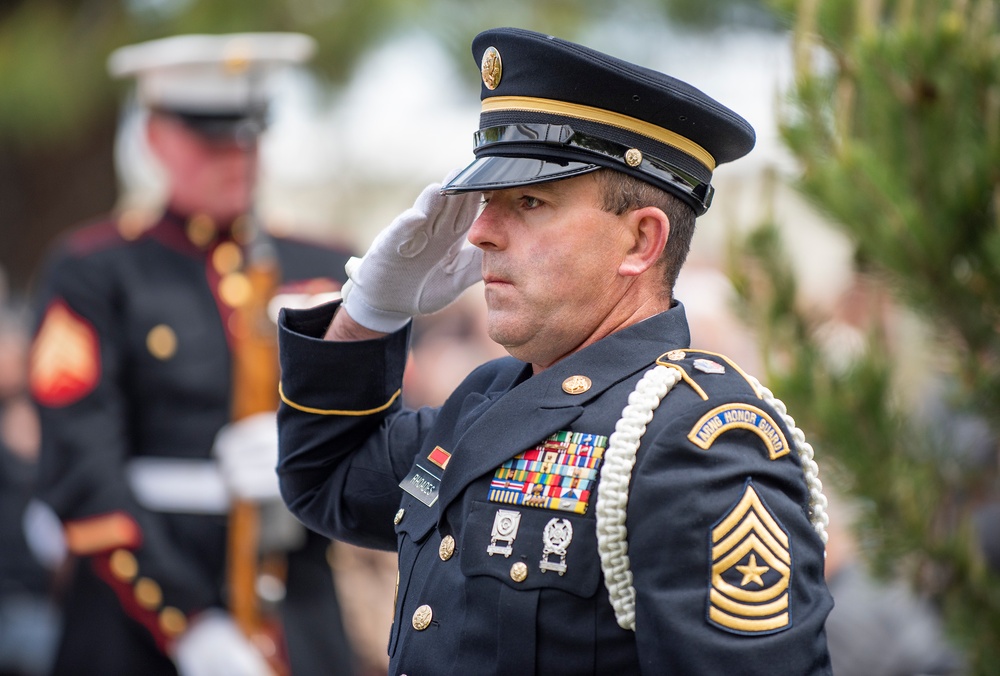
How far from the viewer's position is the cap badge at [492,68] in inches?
87.4

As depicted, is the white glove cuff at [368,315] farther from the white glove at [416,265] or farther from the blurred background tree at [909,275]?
the blurred background tree at [909,275]

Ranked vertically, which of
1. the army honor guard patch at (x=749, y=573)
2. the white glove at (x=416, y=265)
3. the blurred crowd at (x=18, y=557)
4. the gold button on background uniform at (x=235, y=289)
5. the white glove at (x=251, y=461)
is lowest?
the blurred crowd at (x=18, y=557)

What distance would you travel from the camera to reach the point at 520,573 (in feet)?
6.39

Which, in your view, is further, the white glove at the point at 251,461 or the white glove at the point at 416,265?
the white glove at the point at 251,461

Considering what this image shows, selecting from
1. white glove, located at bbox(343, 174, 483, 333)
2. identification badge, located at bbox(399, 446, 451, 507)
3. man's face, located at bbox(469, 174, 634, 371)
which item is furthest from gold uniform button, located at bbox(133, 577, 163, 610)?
man's face, located at bbox(469, 174, 634, 371)

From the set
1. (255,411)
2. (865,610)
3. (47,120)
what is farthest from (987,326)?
(47,120)

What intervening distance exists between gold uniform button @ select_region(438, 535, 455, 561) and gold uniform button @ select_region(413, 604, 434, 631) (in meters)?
0.08

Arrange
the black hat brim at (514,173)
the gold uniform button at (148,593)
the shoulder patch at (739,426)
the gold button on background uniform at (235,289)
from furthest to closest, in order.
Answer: the gold button on background uniform at (235,289) < the gold uniform button at (148,593) < the black hat brim at (514,173) < the shoulder patch at (739,426)

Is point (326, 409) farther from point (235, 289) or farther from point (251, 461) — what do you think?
point (235, 289)

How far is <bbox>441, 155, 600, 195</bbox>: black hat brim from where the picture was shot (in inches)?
81.4

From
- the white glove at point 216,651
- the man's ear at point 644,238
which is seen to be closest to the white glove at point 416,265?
the man's ear at point 644,238

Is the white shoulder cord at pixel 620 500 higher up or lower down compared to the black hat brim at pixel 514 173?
lower down

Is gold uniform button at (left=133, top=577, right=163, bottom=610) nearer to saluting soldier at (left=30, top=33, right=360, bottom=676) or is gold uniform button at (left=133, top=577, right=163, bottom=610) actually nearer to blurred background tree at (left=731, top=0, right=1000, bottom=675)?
saluting soldier at (left=30, top=33, right=360, bottom=676)

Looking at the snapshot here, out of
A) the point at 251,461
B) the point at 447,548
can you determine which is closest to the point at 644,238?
the point at 447,548
